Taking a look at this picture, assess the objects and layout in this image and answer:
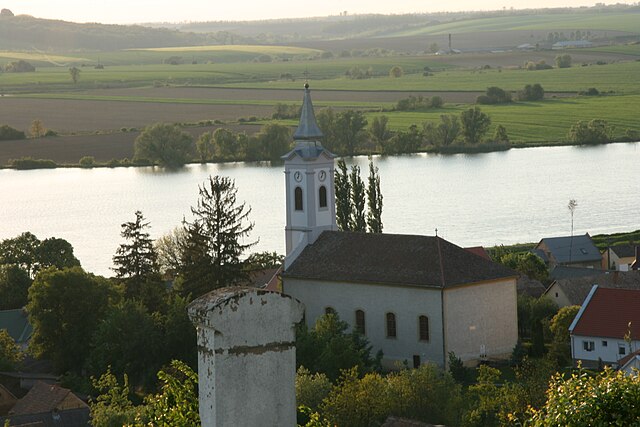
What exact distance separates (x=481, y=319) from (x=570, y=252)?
20921mm

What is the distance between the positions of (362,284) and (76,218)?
39414 millimetres

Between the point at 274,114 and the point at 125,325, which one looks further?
the point at 274,114

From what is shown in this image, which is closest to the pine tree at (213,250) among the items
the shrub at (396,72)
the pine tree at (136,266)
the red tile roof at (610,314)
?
the pine tree at (136,266)

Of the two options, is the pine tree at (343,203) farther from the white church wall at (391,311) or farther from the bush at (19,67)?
the bush at (19,67)

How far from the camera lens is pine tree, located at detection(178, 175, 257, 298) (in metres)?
45.4

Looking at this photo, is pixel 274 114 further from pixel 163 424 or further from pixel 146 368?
pixel 163 424

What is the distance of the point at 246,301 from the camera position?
9.88 meters

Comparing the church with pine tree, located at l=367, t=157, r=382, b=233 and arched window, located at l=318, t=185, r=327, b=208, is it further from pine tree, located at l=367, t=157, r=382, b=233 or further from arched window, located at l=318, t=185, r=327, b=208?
pine tree, located at l=367, t=157, r=382, b=233

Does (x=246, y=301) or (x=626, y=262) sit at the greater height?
(x=246, y=301)

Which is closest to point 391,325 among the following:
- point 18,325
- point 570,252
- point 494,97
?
point 18,325

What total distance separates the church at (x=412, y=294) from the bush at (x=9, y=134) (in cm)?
7501

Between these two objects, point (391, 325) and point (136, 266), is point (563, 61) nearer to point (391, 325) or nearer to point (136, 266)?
point (136, 266)

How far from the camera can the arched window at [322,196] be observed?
46.2 meters

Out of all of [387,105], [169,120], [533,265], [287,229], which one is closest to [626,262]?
[533,265]
